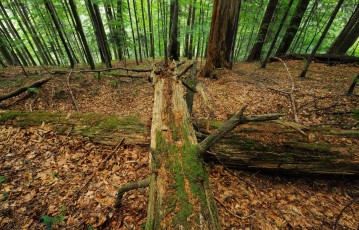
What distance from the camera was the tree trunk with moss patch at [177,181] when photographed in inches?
61.9

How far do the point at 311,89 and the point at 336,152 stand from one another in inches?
163

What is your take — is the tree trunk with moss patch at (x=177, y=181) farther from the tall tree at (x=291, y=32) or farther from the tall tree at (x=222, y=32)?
the tall tree at (x=291, y=32)

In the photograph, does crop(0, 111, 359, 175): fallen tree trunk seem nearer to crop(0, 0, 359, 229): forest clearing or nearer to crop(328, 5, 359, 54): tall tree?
crop(0, 0, 359, 229): forest clearing

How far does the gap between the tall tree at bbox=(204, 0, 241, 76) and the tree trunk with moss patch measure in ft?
22.8

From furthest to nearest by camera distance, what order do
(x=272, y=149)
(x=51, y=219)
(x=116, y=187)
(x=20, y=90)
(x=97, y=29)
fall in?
(x=97, y=29) → (x=20, y=90) → (x=272, y=149) → (x=116, y=187) → (x=51, y=219)

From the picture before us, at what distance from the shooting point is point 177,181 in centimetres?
187

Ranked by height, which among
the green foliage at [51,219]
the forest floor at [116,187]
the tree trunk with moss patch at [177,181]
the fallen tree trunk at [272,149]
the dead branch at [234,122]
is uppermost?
the dead branch at [234,122]

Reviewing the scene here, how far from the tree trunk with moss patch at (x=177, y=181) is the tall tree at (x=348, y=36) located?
1388cm

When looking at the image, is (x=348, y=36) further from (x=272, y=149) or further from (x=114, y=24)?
(x=114, y=24)

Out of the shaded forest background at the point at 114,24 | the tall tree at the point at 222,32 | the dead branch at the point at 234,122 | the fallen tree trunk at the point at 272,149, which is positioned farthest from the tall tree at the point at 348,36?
the dead branch at the point at 234,122

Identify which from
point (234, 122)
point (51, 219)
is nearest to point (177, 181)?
point (234, 122)

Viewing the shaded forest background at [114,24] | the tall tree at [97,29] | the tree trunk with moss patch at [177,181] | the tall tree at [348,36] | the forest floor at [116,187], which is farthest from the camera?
the tall tree at [348,36]

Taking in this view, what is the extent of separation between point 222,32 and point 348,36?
943 cm

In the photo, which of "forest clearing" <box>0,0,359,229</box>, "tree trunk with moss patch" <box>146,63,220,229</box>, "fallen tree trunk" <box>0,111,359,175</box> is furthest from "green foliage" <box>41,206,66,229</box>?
"tree trunk with moss patch" <box>146,63,220,229</box>
